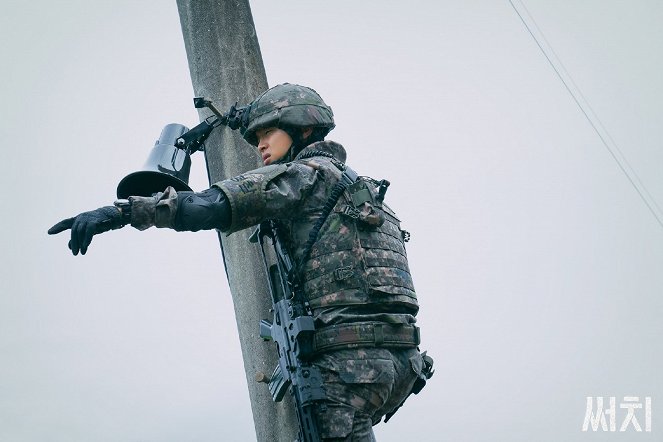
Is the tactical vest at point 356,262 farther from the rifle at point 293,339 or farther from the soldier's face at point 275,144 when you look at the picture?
the soldier's face at point 275,144

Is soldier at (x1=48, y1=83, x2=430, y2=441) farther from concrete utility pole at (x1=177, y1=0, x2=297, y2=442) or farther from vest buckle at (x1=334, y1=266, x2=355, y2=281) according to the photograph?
concrete utility pole at (x1=177, y1=0, x2=297, y2=442)

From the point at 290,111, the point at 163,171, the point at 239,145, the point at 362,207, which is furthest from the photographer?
the point at 239,145

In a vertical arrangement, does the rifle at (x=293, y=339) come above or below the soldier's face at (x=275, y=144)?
below

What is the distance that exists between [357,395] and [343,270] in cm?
62

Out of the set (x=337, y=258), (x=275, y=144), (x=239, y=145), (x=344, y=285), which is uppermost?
(x=239, y=145)

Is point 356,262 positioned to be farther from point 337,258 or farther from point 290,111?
point 290,111

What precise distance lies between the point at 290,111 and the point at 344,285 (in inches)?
47.2

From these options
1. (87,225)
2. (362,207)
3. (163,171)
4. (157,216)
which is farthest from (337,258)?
(163,171)

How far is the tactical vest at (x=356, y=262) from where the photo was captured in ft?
12.2

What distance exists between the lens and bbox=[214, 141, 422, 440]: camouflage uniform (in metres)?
3.56

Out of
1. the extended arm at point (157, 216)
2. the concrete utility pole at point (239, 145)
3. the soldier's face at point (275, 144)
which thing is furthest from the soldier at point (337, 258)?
the concrete utility pole at point (239, 145)

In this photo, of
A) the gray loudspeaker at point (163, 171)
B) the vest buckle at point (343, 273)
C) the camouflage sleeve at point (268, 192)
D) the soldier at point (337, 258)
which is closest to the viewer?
the soldier at point (337, 258)

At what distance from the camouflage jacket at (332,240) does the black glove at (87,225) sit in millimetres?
556

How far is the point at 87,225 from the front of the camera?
317 centimetres
